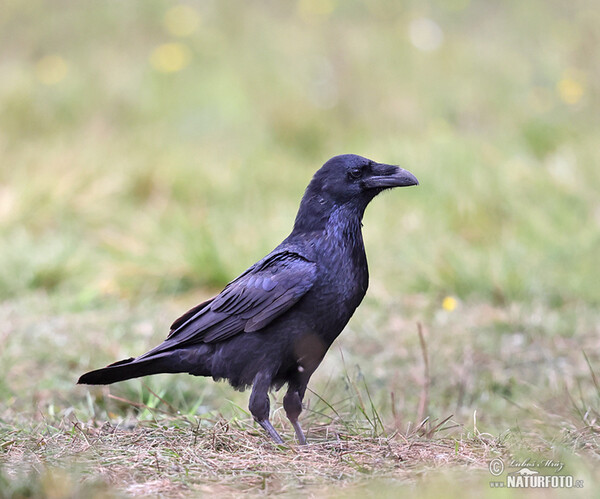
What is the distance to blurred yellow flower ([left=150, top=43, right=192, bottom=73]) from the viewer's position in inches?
421

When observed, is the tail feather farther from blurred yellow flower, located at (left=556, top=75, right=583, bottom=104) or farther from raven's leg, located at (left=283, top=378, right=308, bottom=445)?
blurred yellow flower, located at (left=556, top=75, right=583, bottom=104)

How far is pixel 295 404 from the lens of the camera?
11.0 ft

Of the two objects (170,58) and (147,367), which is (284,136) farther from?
(147,367)

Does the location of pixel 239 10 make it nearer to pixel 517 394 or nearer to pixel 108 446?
pixel 517 394

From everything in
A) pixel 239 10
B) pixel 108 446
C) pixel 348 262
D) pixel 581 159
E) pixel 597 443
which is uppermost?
pixel 239 10

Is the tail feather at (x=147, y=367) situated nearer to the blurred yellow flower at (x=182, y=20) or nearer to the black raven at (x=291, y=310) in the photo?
the black raven at (x=291, y=310)

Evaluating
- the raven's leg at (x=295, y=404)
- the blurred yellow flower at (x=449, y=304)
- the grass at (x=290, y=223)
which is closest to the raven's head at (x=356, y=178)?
the grass at (x=290, y=223)

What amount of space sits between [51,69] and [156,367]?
8083 millimetres

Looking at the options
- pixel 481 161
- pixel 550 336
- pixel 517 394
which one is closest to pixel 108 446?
pixel 517 394

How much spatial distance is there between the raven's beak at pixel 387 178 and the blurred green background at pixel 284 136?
2.36m

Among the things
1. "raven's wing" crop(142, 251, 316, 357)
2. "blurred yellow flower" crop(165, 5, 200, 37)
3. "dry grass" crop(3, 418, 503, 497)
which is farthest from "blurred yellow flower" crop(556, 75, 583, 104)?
"dry grass" crop(3, 418, 503, 497)

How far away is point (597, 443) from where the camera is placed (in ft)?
9.40

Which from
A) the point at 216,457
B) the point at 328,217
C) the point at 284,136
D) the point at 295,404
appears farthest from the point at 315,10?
the point at 216,457

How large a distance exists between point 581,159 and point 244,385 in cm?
496
